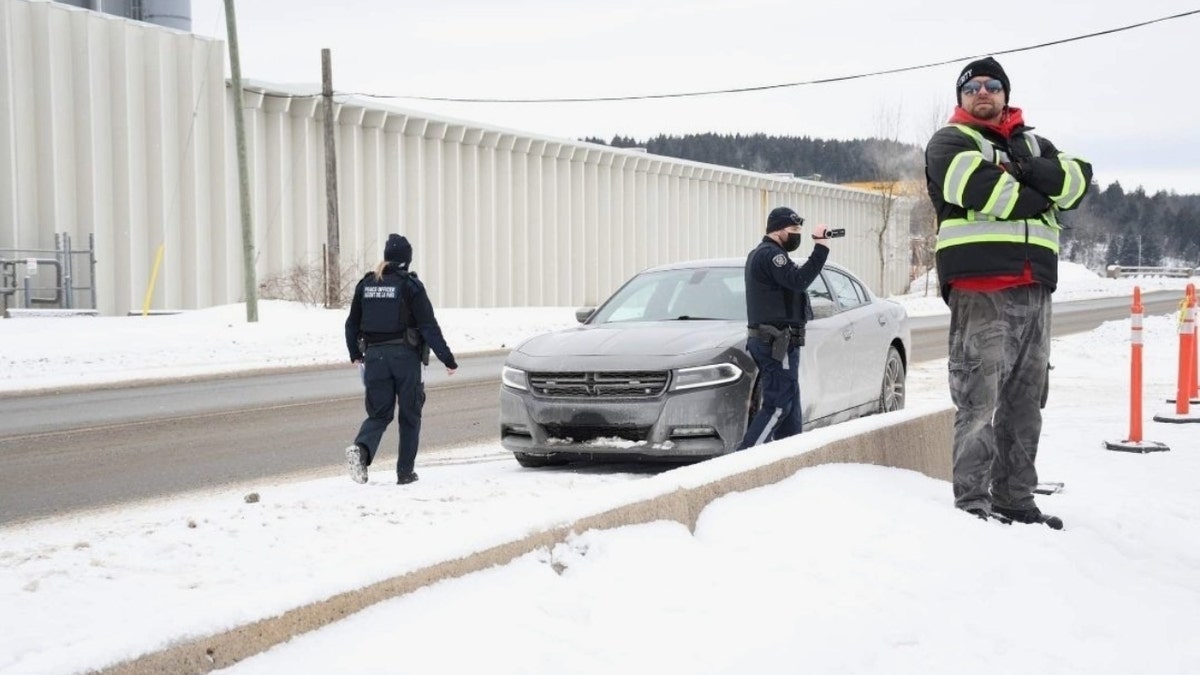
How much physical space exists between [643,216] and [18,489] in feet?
129

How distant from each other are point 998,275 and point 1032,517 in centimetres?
111

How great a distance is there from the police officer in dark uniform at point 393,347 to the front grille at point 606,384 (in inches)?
28.8

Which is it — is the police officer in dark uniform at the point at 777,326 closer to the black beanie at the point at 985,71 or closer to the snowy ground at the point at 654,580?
the snowy ground at the point at 654,580

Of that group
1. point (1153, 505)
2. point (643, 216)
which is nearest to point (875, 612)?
point (1153, 505)

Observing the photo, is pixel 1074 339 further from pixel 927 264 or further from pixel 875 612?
pixel 927 264

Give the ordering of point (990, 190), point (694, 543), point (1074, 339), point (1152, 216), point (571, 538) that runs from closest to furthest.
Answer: point (571, 538), point (694, 543), point (990, 190), point (1074, 339), point (1152, 216)

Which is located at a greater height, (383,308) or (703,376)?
(383,308)

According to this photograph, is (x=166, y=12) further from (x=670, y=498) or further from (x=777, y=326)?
(x=670, y=498)

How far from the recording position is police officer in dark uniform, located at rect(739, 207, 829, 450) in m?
7.95

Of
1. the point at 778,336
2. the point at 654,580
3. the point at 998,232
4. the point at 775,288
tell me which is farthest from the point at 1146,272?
the point at 654,580

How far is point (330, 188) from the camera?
94.4 feet

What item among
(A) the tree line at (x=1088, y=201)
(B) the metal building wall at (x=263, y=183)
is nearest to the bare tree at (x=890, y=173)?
(B) the metal building wall at (x=263, y=183)

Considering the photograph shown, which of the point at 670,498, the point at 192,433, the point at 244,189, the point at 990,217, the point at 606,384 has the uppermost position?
the point at 244,189

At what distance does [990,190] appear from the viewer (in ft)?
17.8
